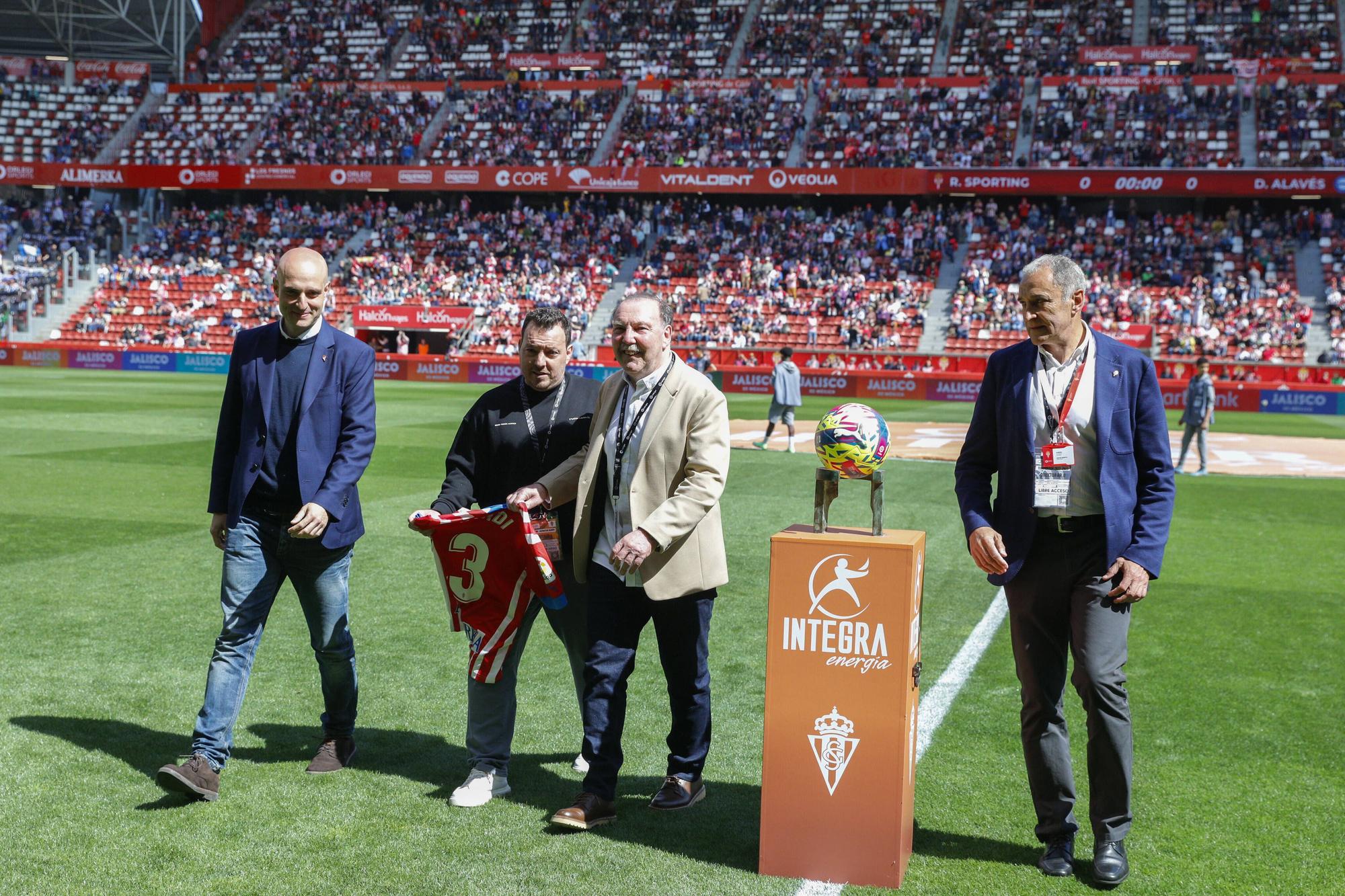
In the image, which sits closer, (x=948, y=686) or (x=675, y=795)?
(x=675, y=795)

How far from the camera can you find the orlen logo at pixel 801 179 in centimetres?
4500

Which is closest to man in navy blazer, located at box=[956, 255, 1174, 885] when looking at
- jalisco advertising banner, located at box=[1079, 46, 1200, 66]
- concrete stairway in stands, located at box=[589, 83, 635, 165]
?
concrete stairway in stands, located at box=[589, 83, 635, 165]

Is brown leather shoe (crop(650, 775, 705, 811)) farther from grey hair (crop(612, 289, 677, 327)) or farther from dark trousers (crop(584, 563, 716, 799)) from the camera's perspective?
grey hair (crop(612, 289, 677, 327))

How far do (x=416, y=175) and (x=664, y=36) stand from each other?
43.9 feet

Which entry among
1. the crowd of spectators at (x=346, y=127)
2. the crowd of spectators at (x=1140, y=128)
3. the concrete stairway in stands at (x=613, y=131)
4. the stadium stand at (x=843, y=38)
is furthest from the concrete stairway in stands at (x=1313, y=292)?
the crowd of spectators at (x=346, y=127)

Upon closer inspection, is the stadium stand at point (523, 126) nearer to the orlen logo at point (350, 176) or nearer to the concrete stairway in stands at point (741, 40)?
the orlen logo at point (350, 176)

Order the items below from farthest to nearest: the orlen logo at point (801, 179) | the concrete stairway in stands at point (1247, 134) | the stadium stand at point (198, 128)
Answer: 1. the stadium stand at point (198, 128)
2. the orlen logo at point (801, 179)
3. the concrete stairway in stands at point (1247, 134)

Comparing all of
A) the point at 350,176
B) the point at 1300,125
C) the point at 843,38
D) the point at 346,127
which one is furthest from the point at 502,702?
the point at 346,127

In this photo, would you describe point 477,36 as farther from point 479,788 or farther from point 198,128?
point 479,788

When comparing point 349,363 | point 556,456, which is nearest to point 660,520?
point 556,456

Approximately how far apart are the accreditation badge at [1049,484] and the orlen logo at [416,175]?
154ft

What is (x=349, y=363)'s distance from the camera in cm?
502

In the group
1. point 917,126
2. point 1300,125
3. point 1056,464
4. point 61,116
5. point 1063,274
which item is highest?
point 61,116

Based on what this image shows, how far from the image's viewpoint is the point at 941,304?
134 feet
